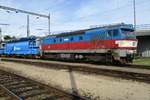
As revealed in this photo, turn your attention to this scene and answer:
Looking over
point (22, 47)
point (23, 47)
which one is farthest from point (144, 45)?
point (22, 47)

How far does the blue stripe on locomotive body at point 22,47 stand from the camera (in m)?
38.5

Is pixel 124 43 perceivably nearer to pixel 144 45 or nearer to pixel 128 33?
pixel 128 33

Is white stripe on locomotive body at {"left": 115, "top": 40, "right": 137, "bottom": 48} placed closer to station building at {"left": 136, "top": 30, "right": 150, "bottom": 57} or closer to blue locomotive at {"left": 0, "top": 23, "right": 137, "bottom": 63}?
blue locomotive at {"left": 0, "top": 23, "right": 137, "bottom": 63}

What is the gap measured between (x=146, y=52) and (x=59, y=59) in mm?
15591

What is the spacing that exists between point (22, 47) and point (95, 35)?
68.6 feet

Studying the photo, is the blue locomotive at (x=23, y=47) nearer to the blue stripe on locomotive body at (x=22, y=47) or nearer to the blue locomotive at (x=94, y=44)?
the blue stripe on locomotive body at (x=22, y=47)

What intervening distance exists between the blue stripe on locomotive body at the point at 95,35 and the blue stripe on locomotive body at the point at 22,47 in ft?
23.0

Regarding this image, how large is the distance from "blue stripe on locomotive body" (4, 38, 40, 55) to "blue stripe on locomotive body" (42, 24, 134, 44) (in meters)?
7.01

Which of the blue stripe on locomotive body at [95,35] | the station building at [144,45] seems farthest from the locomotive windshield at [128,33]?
the station building at [144,45]

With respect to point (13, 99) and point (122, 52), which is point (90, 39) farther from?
point (13, 99)

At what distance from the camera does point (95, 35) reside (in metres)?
24.3

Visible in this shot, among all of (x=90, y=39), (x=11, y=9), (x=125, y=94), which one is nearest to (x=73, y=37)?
(x=90, y=39)

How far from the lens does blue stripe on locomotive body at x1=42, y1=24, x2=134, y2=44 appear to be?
21.7m

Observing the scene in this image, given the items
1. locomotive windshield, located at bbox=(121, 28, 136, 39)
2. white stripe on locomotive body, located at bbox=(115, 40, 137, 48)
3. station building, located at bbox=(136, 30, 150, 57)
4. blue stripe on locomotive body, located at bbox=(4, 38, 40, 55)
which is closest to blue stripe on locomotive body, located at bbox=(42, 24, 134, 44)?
locomotive windshield, located at bbox=(121, 28, 136, 39)
